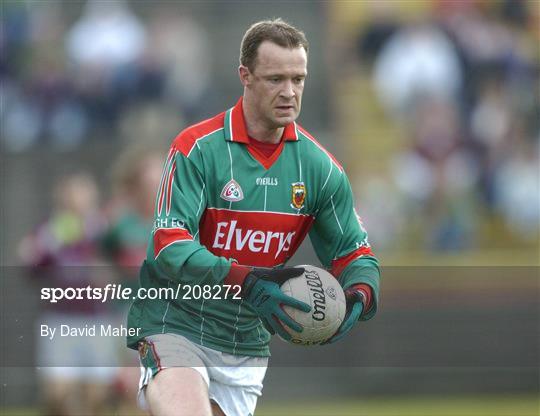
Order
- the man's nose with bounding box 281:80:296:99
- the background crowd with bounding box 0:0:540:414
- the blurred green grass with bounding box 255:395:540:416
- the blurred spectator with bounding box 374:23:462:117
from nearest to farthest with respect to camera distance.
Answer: the man's nose with bounding box 281:80:296:99 < the blurred green grass with bounding box 255:395:540:416 < the background crowd with bounding box 0:0:540:414 < the blurred spectator with bounding box 374:23:462:117

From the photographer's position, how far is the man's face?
607cm

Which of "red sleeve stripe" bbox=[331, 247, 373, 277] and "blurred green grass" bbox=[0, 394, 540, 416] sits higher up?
"red sleeve stripe" bbox=[331, 247, 373, 277]

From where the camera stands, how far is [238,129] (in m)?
6.22

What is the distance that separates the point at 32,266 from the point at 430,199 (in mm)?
5022

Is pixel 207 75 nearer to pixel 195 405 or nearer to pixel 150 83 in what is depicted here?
pixel 150 83

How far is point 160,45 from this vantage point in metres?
16.1

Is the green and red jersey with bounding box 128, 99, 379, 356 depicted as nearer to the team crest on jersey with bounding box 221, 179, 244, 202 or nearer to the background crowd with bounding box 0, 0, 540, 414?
the team crest on jersey with bounding box 221, 179, 244, 202

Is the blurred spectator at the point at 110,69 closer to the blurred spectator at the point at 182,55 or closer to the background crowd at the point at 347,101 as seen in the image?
the background crowd at the point at 347,101

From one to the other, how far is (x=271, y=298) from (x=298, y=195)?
647 millimetres

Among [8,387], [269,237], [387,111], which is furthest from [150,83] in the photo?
[269,237]

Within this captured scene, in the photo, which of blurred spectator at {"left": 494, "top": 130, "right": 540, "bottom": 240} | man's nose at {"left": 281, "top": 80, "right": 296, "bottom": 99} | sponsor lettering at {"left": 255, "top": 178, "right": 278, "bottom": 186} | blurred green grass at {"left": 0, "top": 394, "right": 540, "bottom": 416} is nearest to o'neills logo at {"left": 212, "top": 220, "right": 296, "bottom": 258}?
sponsor lettering at {"left": 255, "top": 178, "right": 278, "bottom": 186}

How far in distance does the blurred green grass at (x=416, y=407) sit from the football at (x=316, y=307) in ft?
20.1

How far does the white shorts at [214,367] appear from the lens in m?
5.98

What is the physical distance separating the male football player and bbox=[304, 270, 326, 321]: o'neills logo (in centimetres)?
5
